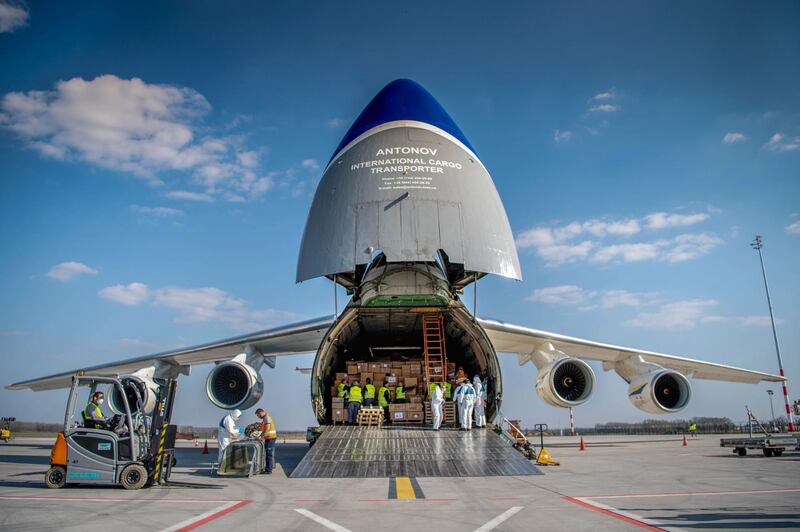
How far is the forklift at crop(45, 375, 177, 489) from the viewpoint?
7387 mm

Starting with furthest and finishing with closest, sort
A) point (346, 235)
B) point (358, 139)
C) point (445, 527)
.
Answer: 1. point (358, 139)
2. point (346, 235)
3. point (445, 527)

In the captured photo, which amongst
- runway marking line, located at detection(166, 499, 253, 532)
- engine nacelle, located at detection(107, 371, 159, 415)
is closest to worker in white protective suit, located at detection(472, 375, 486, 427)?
runway marking line, located at detection(166, 499, 253, 532)

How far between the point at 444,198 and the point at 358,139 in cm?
247

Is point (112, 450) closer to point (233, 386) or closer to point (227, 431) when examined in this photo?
point (227, 431)

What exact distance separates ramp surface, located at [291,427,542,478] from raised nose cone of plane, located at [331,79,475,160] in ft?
20.4

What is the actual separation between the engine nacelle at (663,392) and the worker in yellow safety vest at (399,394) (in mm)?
5580

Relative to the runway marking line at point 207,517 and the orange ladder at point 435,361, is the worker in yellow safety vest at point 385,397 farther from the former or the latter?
the runway marking line at point 207,517

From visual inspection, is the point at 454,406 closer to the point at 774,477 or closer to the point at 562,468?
the point at 562,468

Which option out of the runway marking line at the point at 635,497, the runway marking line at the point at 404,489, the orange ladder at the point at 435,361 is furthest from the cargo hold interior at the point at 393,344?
the runway marking line at the point at 635,497

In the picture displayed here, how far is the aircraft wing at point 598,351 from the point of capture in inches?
521

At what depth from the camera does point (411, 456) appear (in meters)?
8.56

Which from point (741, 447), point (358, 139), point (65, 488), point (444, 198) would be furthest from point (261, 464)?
point (741, 447)

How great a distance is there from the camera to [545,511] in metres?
5.22

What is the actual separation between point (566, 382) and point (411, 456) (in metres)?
4.98
